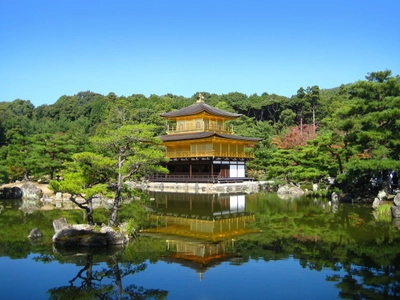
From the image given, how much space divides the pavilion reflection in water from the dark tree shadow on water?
1.57m

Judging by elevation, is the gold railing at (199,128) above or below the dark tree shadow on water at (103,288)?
above

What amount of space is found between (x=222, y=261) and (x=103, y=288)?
10.8 ft

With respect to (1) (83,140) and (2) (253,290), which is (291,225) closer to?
(2) (253,290)

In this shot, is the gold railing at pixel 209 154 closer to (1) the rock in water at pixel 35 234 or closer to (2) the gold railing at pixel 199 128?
(2) the gold railing at pixel 199 128

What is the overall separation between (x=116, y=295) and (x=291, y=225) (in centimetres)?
941

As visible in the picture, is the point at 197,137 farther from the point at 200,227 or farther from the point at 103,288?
the point at 103,288

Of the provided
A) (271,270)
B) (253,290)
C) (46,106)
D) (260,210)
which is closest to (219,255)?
(271,270)

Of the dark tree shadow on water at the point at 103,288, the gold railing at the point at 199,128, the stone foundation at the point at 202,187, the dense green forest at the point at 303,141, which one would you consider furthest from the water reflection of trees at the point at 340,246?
the gold railing at the point at 199,128

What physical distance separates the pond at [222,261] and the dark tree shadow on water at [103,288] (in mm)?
21

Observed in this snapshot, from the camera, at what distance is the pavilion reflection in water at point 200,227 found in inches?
424

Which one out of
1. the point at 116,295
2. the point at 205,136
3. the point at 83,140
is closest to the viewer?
the point at 116,295

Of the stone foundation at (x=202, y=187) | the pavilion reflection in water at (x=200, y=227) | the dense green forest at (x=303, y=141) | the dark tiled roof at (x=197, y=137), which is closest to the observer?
the pavilion reflection in water at (x=200, y=227)

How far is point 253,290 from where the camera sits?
26.6ft

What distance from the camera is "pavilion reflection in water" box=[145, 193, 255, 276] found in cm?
1078
